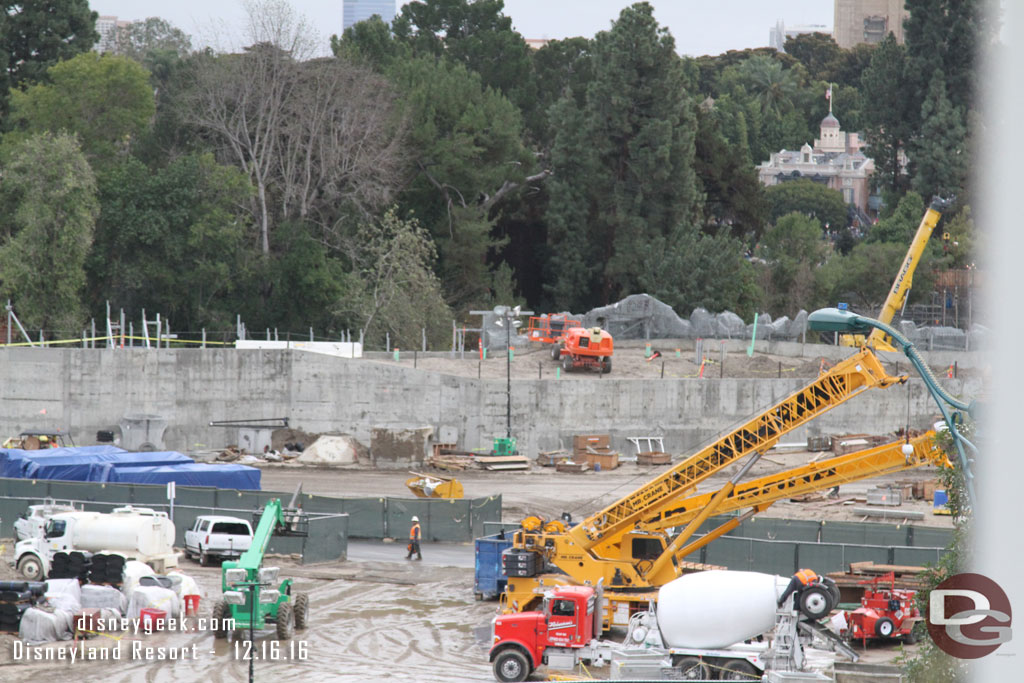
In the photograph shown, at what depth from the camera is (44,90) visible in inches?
2618

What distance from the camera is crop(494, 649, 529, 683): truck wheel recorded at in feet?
74.9

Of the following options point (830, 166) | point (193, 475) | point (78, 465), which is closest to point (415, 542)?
point (193, 475)

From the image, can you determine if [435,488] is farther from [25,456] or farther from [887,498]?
[887,498]

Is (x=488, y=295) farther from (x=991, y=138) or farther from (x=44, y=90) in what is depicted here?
(x=991, y=138)

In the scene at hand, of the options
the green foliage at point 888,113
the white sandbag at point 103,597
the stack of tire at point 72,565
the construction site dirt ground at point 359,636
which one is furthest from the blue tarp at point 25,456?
the green foliage at point 888,113

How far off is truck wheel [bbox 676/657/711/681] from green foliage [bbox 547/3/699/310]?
51.5 m

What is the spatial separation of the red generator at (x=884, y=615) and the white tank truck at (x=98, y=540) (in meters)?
15.7

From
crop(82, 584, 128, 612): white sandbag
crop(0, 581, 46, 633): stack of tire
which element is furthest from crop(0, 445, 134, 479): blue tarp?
crop(0, 581, 46, 633): stack of tire

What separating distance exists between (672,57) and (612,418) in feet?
93.1

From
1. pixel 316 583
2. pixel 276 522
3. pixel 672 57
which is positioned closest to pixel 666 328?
pixel 672 57

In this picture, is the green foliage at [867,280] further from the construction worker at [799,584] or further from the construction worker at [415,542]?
the construction worker at [799,584]

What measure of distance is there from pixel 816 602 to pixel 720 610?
163 cm

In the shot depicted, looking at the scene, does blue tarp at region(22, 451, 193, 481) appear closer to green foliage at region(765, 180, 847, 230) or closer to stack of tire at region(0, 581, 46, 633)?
stack of tire at region(0, 581, 46, 633)
